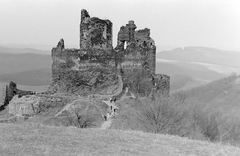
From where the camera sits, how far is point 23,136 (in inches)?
622

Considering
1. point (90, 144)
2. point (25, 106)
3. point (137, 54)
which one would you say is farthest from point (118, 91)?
point (90, 144)

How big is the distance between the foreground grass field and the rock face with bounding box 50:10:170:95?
19.6 metres

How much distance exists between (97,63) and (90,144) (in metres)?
23.1

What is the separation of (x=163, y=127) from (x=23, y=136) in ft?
41.3

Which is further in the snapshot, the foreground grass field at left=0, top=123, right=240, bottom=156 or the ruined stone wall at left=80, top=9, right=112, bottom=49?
the ruined stone wall at left=80, top=9, right=112, bottom=49

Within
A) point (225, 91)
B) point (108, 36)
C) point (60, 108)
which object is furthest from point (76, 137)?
point (225, 91)

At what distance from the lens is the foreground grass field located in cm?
1384

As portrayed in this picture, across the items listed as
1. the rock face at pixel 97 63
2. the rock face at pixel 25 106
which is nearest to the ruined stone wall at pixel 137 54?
the rock face at pixel 97 63

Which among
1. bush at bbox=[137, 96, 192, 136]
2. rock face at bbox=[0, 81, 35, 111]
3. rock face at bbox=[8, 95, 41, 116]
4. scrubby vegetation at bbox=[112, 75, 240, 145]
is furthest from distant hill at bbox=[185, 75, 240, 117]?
rock face at bbox=[8, 95, 41, 116]

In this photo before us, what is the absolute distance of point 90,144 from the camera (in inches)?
604

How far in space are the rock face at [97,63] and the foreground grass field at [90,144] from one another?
1955cm

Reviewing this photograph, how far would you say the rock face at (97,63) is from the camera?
3788 centimetres

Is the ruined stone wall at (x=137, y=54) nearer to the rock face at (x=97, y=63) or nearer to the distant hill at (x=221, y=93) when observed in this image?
the rock face at (x=97, y=63)

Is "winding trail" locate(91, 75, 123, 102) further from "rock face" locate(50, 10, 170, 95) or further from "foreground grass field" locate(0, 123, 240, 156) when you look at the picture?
"foreground grass field" locate(0, 123, 240, 156)
